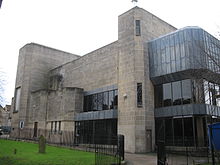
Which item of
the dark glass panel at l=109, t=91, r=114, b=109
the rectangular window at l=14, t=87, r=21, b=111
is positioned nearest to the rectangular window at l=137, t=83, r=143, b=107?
the dark glass panel at l=109, t=91, r=114, b=109

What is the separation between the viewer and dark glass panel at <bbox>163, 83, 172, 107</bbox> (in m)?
23.6

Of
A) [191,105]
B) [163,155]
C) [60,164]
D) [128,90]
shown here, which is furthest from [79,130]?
[163,155]

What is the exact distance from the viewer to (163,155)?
1071 centimetres

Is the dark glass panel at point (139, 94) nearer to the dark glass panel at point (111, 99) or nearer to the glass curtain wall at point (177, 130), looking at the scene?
the glass curtain wall at point (177, 130)

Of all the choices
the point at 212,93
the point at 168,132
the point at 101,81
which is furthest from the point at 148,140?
the point at 101,81

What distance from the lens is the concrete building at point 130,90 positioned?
74.2 ft

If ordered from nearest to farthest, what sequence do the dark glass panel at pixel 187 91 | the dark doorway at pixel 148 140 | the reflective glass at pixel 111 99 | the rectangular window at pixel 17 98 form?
the dark glass panel at pixel 187 91 → the dark doorway at pixel 148 140 → the reflective glass at pixel 111 99 → the rectangular window at pixel 17 98

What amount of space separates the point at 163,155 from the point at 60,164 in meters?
6.15

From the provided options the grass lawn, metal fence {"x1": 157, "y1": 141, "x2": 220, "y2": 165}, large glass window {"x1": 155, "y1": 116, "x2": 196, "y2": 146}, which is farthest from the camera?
large glass window {"x1": 155, "y1": 116, "x2": 196, "y2": 146}

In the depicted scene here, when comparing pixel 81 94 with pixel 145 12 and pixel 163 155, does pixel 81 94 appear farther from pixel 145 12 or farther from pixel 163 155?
pixel 163 155

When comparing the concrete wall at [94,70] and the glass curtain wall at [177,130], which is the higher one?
the concrete wall at [94,70]

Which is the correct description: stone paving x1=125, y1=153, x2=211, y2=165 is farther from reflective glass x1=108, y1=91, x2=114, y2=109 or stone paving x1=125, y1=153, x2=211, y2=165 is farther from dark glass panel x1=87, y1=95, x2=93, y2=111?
dark glass panel x1=87, y1=95, x2=93, y2=111

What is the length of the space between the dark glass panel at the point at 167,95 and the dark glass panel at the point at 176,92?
50cm

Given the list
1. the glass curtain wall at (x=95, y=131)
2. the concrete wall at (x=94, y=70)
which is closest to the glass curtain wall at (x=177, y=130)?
the glass curtain wall at (x=95, y=131)
